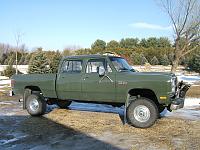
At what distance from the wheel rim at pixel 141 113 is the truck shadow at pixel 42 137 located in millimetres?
1694

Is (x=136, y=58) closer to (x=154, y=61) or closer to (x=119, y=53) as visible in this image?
(x=119, y=53)

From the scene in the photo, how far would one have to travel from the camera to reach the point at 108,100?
10.0 m

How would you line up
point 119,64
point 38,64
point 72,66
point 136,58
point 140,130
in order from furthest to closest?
point 136,58 < point 38,64 < point 72,66 < point 119,64 < point 140,130

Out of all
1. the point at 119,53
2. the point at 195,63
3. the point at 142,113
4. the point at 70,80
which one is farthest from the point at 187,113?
the point at 119,53

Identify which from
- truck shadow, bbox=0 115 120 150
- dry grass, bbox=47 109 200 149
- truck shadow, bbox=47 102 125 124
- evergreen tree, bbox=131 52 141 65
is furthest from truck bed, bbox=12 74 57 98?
evergreen tree, bbox=131 52 141 65

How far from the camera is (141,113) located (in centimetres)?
932

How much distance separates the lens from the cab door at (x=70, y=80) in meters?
10.6

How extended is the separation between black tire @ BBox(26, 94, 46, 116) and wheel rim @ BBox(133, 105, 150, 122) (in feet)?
11.8

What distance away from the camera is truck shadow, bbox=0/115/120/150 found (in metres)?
7.30

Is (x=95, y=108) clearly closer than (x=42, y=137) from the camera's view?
No

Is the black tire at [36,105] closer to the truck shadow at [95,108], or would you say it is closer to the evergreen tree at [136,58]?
the truck shadow at [95,108]

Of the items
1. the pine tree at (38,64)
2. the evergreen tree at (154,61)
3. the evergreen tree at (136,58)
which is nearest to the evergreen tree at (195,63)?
the evergreen tree at (136,58)

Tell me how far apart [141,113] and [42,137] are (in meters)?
2.85

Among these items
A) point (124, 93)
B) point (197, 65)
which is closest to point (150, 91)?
point (124, 93)
